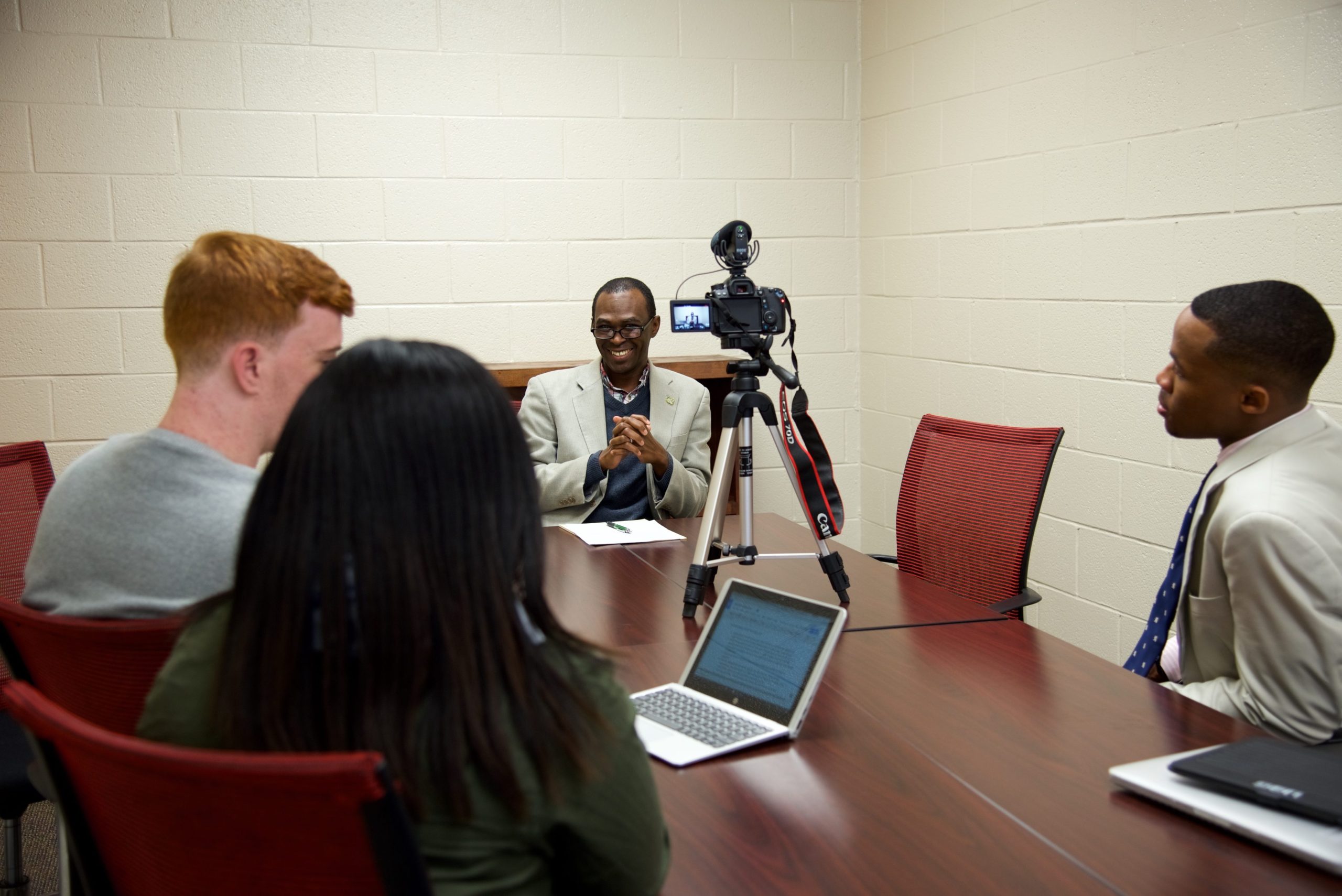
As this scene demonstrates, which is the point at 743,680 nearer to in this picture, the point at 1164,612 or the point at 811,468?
the point at 811,468

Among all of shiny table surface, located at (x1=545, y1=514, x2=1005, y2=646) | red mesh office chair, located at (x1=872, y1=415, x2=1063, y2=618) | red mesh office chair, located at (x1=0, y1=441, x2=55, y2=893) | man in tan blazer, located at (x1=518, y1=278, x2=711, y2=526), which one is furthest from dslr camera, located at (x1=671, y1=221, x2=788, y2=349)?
red mesh office chair, located at (x1=0, y1=441, x2=55, y2=893)

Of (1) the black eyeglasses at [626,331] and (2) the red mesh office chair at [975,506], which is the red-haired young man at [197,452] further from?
(1) the black eyeglasses at [626,331]

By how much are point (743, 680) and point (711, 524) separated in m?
0.60

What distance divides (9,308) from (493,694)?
3.49 m

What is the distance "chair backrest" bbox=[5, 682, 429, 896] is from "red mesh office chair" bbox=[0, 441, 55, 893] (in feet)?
4.03

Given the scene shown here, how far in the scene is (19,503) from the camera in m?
2.57

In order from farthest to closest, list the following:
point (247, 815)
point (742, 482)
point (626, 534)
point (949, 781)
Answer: point (626, 534)
point (742, 482)
point (949, 781)
point (247, 815)

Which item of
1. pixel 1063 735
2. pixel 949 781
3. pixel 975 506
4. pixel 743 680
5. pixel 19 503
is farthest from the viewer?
pixel 975 506

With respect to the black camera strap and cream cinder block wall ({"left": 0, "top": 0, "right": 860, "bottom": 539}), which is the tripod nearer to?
the black camera strap

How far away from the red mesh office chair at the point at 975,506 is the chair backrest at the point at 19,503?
Result: 200cm

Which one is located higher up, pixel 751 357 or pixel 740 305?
pixel 740 305

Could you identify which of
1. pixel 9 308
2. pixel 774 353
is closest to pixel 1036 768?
pixel 774 353

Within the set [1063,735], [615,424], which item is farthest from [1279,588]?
[615,424]

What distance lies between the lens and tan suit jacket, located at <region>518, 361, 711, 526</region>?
3430mm
